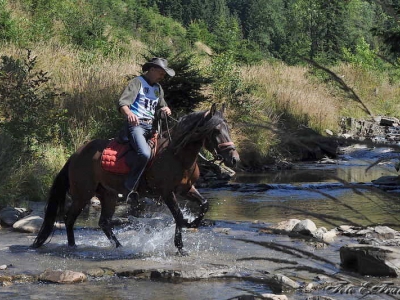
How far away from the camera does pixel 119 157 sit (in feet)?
29.5

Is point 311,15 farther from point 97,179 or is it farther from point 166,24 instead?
point 97,179

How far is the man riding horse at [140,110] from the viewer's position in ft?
28.8

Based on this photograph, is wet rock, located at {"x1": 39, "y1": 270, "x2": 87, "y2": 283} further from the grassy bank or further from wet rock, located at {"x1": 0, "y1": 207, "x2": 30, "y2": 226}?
wet rock, located at {"x1": 0, "y1": 207, "x2": 30, "y2": 226}

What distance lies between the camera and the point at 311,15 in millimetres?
60438

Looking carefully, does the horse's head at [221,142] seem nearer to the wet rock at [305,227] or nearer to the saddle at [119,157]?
the saddle at [119,157]

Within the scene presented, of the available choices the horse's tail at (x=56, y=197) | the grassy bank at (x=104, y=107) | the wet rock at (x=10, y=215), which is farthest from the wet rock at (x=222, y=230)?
the wet rock at (x=10, y=215)

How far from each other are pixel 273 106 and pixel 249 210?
38.6ft

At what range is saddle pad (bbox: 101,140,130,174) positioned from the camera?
891cm

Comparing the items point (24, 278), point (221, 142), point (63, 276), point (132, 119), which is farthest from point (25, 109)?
point (63, 276)

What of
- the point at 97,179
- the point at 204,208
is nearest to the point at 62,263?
the point at 97,179

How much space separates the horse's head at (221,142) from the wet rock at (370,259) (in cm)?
155

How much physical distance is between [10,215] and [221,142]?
455cm

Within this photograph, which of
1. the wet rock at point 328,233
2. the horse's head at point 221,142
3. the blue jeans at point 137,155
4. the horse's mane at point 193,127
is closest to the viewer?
the horse's head at point 221,142

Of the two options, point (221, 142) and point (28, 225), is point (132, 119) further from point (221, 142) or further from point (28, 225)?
point (28, 225)
